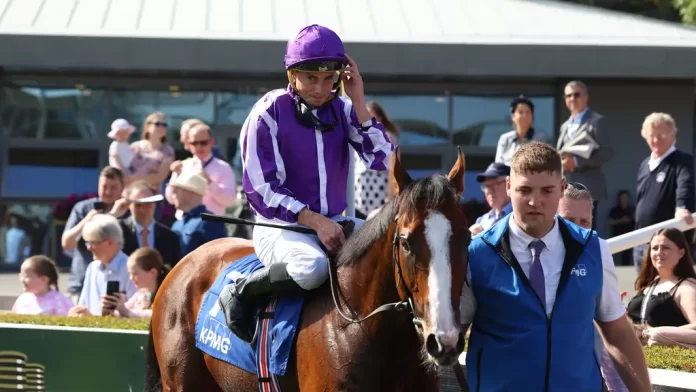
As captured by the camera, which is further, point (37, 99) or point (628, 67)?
point (37, 99)

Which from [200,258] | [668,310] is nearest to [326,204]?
[200,258]

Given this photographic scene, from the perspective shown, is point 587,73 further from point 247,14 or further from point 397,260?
point 397,260

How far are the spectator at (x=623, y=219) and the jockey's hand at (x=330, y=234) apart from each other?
34.3 ft

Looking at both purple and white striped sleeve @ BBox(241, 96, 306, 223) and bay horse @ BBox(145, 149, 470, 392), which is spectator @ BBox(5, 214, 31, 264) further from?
purple and white striped sleeve @ BBox(241, 96, 306, 223)

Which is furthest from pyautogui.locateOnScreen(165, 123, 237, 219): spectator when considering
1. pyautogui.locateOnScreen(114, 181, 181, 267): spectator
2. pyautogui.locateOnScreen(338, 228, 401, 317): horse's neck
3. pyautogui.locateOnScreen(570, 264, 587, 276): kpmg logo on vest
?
pyautogui.locateOnScreen(570, 264, 587, 276): kpmg logo on vest

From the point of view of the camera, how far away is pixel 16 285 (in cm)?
1312

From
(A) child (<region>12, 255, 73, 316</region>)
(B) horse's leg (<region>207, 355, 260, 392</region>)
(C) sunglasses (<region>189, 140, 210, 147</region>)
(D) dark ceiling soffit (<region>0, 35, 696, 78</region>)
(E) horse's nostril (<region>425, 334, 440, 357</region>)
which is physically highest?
(D) dark ceiling soffit (<region>0, 35, 696, 78</region>)

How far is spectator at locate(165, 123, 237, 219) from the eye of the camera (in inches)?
408

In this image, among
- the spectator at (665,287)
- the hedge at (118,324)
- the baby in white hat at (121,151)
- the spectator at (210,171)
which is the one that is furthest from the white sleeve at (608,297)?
the baby in white hat at (121,151)

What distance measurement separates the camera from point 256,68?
14742 millimetres

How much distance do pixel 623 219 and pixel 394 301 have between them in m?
11.1

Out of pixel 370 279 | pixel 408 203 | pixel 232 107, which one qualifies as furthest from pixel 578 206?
pixel 232 107

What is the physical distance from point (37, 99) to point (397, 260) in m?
12.7

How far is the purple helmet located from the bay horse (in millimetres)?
804
